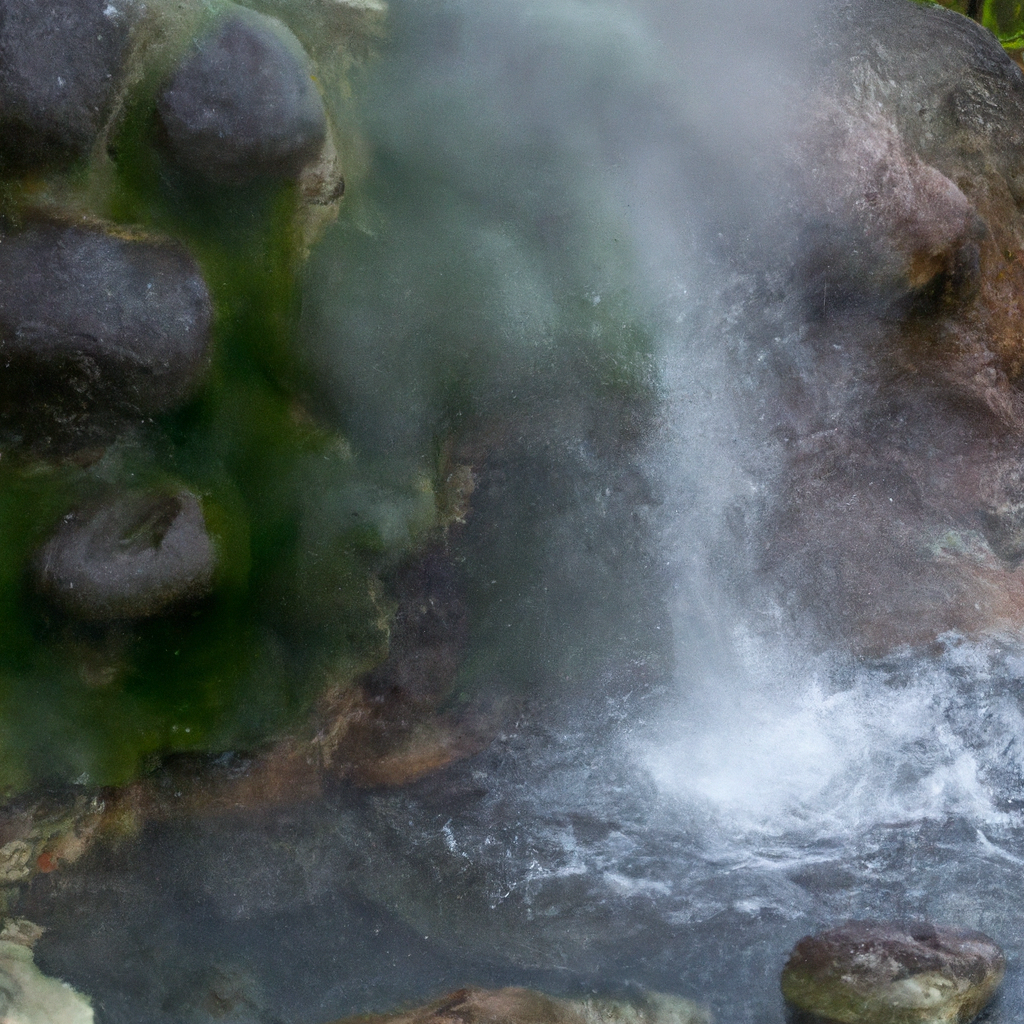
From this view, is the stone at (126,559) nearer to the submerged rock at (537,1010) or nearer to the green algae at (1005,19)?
the submerged rock at (537,1010)

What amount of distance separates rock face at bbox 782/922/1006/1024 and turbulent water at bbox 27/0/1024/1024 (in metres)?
0.18

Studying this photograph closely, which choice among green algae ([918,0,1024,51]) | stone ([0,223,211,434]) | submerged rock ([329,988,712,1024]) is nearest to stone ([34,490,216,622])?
stone ([0,223,211,434])

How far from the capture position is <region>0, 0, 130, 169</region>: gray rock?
7.77m

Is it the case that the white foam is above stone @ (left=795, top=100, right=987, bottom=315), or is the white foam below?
below

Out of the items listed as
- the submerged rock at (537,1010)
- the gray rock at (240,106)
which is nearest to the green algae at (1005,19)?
the gray rock at (240,106)

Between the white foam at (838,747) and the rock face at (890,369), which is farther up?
the rock face at (890,369)

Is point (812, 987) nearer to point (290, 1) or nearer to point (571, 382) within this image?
point (571, 382)

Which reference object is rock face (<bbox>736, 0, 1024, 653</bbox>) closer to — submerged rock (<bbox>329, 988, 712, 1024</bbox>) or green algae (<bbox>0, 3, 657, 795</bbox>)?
green algae (<bbox>0, 3, 657, 795</bbox>)

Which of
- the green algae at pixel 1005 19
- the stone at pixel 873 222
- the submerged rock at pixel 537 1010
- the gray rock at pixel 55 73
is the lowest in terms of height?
the submerged rock at pixel 537 1010

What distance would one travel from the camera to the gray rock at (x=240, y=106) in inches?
324

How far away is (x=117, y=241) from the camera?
27.1ft

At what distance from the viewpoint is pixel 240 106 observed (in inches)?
325

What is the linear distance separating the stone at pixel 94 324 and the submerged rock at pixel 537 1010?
6.11 m

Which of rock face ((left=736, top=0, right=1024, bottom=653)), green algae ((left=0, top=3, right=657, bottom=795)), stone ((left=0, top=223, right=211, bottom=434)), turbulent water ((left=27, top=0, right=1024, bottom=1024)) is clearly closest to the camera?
stone ((left=0, top=223, right=211, bottom=434))
